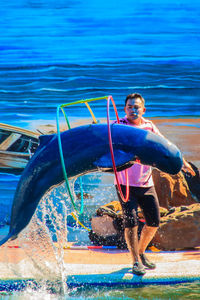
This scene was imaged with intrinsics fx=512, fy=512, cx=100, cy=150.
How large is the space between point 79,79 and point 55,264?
2678mm

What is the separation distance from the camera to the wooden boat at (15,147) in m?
6.73

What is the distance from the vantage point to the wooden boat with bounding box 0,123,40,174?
6734mm

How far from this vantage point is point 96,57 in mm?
6879

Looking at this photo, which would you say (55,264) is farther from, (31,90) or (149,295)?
(31,90)

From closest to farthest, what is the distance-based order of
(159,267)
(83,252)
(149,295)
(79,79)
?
(149,295), (159,267), (83,252), (79,79)

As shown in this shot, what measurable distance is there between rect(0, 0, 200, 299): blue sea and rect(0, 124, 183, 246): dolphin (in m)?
2.45

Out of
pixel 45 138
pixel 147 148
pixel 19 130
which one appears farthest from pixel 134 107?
pixel 19 130

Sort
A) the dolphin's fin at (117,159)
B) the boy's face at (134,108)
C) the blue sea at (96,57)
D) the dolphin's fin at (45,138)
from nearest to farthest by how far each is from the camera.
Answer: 1. the dolphin's fin at (117,159)
2. the dolphin's fin at (45,138)
3. the boy's face at (134,108)
4. the blue sea at (96,57)

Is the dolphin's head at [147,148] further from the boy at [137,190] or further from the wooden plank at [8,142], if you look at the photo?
the wooden plank at [8,142]

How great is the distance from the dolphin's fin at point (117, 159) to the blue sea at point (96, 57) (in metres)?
2.67

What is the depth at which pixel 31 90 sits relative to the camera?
22.6 ft

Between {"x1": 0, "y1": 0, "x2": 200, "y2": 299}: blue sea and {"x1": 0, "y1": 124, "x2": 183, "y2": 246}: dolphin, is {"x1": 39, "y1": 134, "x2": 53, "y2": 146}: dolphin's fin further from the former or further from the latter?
{"x1": 0, "y1": 0, "x2": 200, "y2": 299}: blue sea

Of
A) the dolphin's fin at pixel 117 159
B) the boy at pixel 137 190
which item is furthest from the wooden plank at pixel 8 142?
the dolphin's fin at pixel 117 159

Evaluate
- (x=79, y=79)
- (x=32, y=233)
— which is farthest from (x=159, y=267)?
(x=79, y=79)
